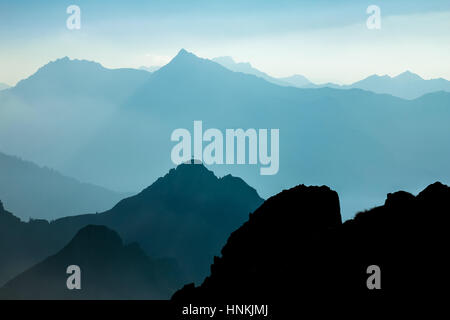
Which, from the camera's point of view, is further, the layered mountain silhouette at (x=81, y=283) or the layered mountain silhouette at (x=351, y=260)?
the layered mountain silhouette at (x=81, y=283)

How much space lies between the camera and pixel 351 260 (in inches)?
884

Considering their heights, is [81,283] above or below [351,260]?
below

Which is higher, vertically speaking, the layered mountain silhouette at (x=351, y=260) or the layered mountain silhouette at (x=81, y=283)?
the layered mountain silhouette at (x=351, y=260)

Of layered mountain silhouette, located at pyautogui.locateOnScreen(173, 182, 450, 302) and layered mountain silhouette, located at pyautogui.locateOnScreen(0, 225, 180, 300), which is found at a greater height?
layered mountain silhouette, located at pyautogui.locateOnScreen(173, 182, 450, 302)

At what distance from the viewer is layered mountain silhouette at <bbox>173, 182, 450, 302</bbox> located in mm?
20484

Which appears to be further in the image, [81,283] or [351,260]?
[81,283]

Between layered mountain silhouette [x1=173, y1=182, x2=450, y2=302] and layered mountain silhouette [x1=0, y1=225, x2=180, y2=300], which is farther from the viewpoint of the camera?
layered mountain silhouette [x1=0, y1=225, x2=180, y2=300]

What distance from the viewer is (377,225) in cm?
2400

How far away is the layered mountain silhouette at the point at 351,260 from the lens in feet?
67.2
